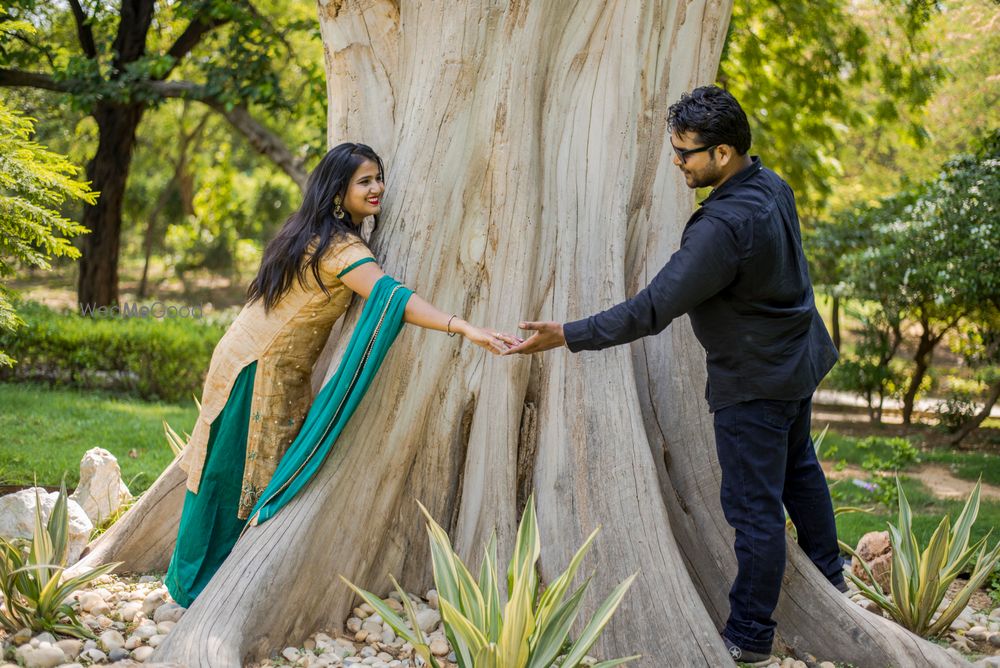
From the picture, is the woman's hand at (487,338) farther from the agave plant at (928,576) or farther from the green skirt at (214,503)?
the agave plant at (928,576)

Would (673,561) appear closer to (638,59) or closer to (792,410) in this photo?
(792,410)

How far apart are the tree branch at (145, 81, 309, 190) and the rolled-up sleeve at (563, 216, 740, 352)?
27.1ft

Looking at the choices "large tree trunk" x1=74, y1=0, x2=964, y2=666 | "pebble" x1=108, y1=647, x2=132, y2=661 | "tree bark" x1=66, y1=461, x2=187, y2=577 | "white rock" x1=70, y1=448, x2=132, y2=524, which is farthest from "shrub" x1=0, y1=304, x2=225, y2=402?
"pebble" x1=108, y1=647, x2=132, y2=661

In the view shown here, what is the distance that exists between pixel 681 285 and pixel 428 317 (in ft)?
3.29

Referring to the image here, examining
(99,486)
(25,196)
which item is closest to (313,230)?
(25,196)

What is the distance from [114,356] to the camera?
10141mm

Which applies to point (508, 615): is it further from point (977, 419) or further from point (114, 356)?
point (977, 419)

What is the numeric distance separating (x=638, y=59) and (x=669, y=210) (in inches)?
28.0

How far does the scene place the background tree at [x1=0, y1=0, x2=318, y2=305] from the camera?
10984 millimetres

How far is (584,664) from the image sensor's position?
145 inches

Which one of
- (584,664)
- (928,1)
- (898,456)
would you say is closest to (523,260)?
(584,664)

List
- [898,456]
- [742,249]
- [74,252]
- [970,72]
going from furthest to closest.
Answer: [970,72], [898,456], [74,252], [742,249]

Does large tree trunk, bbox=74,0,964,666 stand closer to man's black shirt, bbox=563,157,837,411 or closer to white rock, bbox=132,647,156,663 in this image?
white rock, bbox=132,647,156,663

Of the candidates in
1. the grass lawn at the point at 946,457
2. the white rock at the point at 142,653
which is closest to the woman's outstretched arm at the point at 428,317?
the white rock at the point at 142,653
